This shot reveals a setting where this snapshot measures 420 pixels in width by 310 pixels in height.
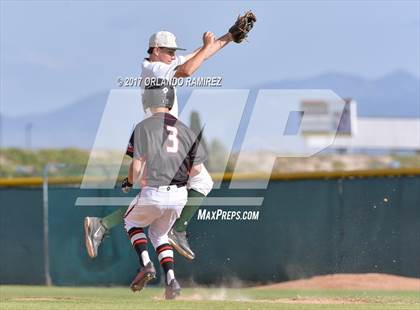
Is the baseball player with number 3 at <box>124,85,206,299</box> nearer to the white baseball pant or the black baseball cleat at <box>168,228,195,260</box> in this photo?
the white baseball pant

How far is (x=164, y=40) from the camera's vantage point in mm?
10484

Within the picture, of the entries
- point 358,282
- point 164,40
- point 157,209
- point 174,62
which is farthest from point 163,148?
point 358,282

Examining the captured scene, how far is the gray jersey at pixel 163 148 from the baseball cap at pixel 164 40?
688mm

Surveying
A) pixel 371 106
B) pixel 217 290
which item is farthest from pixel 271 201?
pixel 371 106

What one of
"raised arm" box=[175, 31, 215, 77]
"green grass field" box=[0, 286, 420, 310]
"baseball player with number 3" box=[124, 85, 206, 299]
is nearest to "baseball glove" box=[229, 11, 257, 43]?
"raised arm" box=[175, 31, 215, 77]

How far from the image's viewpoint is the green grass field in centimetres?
1105

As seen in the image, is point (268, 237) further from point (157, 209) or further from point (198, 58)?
point (198, 58)

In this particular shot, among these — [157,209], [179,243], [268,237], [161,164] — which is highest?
[268,237]

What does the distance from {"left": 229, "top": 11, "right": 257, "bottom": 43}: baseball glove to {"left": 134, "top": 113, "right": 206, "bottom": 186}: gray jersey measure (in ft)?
3.41

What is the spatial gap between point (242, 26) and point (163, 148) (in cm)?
143

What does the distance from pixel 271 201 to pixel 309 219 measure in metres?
0.73

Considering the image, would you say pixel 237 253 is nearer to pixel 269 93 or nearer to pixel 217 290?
pixel 217 290

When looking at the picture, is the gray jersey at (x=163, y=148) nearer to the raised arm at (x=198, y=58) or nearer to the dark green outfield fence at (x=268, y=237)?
the raised arm at (x=198, y=58)

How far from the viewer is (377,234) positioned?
57.0 ft
